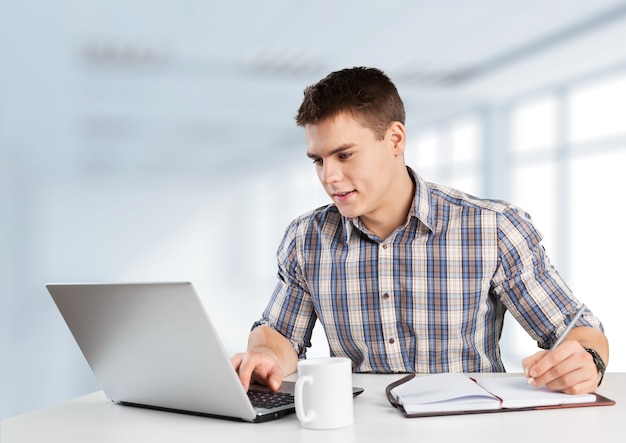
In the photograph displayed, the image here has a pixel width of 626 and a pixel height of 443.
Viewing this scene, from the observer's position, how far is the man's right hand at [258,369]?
1230mm

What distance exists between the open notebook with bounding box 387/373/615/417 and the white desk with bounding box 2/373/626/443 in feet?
0.05

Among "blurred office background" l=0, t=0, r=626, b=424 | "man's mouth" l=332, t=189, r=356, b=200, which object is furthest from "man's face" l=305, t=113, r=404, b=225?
"blurred office background" l=0, t=0, r=626, b=424

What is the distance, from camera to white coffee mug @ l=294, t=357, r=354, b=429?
0.97 m

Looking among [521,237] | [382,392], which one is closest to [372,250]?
[521,237]

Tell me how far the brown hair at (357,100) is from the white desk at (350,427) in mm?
676

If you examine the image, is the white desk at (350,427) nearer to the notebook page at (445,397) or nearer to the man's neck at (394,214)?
the notebook page at (445,397)

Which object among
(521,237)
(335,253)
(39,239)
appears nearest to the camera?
(521,237)

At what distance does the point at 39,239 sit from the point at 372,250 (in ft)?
15.7

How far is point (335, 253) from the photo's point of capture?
1681 mm

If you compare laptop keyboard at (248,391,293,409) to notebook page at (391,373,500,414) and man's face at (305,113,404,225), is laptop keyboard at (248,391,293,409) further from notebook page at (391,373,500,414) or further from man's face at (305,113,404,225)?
man's face at (305,113,404,225)

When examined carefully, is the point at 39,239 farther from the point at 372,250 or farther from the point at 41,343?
the point at 372,250

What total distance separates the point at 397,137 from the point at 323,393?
0.85 meters

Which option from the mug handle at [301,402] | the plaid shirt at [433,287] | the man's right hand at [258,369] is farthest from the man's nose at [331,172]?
the mug handle at [301,402]

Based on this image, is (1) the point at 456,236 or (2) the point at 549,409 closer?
(2) the point at 549,409
